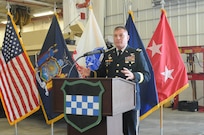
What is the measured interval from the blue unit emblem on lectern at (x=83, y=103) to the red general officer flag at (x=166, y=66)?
2.10 metres

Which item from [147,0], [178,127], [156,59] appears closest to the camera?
[156,59]

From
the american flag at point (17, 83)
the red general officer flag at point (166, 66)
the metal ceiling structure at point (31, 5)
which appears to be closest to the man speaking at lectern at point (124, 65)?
the red general officer flag at point (166, 66)

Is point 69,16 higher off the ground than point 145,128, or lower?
higher

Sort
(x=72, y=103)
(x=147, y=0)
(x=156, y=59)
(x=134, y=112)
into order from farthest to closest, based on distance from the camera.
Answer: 1. (x=147, y=0)
2. (x=156, y=59)
3. (x=134, y=112)
4. (x=72, y=103)

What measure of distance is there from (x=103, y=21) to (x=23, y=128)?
507cm

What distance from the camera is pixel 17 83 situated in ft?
13.2

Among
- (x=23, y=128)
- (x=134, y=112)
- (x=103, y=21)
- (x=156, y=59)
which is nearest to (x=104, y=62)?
(x=134, y=112)

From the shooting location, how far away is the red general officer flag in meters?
3.77

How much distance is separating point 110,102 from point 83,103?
0.19 m

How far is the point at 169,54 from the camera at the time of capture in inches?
152

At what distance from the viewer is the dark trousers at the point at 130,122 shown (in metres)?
2.48

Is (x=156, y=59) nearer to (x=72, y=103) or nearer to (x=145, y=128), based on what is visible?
(x=145, y=128)

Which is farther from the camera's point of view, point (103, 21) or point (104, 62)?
point (103, 21)

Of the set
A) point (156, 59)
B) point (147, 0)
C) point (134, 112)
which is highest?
point (147, 0)
